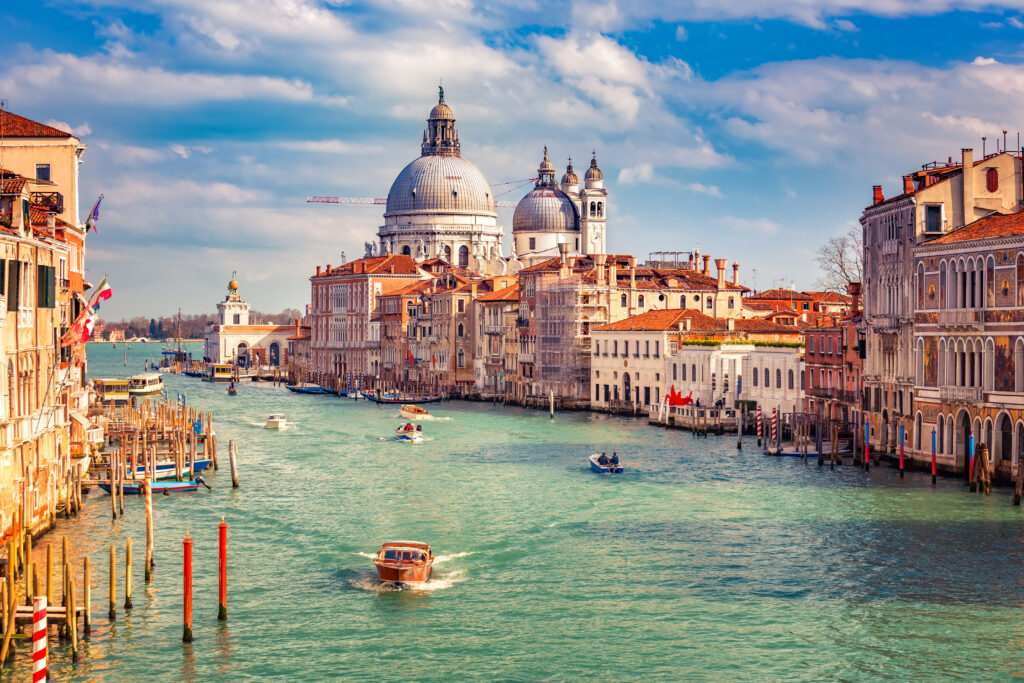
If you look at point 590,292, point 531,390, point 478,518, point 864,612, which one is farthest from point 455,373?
point 864,612

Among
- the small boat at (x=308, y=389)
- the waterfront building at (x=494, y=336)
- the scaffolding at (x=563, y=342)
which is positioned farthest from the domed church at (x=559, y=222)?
the scaffolding at (x=563, y=342)

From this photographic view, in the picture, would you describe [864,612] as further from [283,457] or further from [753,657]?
[283,457]

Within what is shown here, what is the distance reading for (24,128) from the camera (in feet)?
92.7

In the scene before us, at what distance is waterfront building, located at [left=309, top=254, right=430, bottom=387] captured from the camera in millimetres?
91125

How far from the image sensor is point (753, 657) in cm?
1786

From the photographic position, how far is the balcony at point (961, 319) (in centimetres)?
3070

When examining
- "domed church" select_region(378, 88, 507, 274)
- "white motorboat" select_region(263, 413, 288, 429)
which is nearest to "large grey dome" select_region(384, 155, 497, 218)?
"domed church" select_region(378, 88, 507, 274)

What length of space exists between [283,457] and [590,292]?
2480 centimetres

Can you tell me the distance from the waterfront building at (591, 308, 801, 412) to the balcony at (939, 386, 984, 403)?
14.3 m

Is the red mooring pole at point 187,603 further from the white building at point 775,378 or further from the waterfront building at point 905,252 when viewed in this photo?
the white building at point 775,378

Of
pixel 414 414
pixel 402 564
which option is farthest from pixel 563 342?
pixel 402 564

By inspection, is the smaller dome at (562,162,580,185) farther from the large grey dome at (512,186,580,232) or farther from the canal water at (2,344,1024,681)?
the canal water at (2,344,1024,681)

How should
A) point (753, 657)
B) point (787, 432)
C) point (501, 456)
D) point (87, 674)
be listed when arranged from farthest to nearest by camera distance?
point (787, 432) < point (501, 456) < point (753, 657) < point (87, 674)

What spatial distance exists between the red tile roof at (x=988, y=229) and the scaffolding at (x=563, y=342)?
1194 inches
